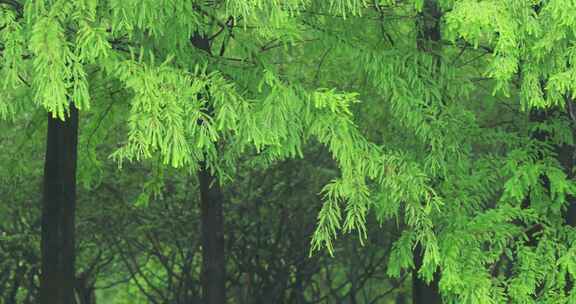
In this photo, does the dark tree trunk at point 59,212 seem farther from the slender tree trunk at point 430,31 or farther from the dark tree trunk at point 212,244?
the slender tree trunk at point 430,31

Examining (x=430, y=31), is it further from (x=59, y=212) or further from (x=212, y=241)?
(x=59, y=212)

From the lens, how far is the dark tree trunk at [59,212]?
15.3 m

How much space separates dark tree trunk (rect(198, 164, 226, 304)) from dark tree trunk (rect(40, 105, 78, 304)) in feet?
6.09

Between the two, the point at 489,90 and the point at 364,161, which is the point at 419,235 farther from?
the point at 489,90

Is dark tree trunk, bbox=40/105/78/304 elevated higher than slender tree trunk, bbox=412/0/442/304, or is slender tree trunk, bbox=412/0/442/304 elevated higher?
slender tree trunk, bbox=412/0/442/304

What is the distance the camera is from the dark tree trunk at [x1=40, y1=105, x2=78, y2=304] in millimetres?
15320

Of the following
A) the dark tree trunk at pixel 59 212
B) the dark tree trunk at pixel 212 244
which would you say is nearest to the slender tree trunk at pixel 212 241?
the dark tree trunk at pixel 212 244

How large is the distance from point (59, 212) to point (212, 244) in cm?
220

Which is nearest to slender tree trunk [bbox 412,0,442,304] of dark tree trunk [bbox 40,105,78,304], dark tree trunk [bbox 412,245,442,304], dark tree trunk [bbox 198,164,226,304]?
dark tree trunk [bbox 412,245,442,304]

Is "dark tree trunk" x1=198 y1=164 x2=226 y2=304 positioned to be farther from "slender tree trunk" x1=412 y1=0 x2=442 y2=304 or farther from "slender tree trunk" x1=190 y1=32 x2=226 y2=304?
"slender tree trunk" x1=412 y1=0 x2=442 y2=304

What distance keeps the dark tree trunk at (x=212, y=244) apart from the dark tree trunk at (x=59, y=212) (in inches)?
73.1

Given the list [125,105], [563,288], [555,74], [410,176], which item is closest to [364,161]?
[410,176]

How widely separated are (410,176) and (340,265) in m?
13.0

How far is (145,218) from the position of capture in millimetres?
22078
